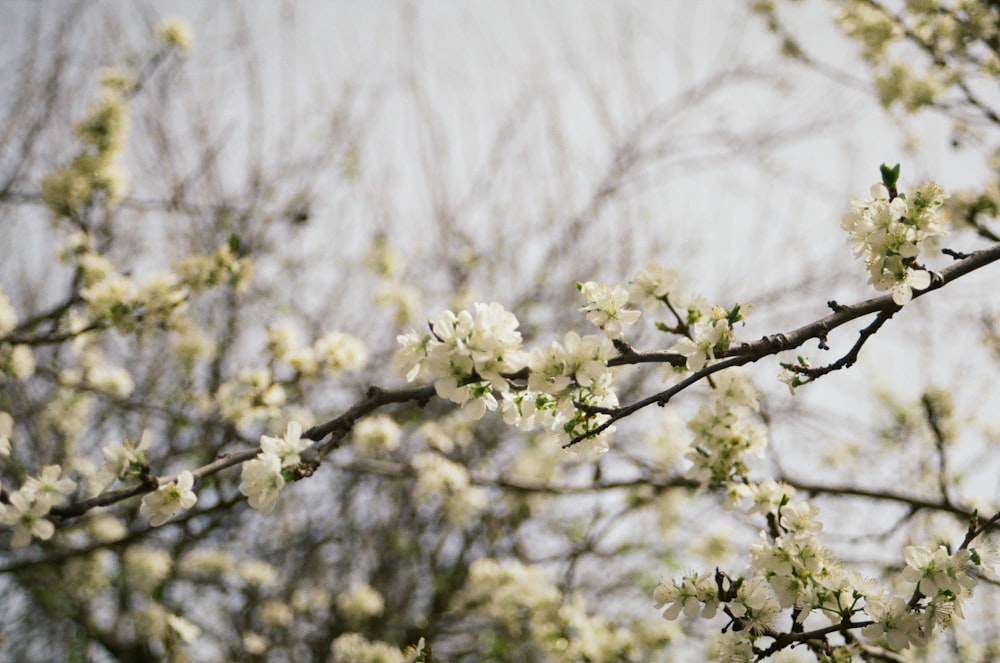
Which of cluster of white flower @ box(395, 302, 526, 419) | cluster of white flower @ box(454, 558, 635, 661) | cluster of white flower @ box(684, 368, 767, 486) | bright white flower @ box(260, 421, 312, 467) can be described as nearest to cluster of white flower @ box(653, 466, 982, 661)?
cluster of white flower @ box(684, 368, 767, 486)

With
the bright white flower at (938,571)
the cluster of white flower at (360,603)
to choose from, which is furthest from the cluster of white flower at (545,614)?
the bright white flower at (938,571)

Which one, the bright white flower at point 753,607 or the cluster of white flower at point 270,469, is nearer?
the cluster of white flower at point 270,469

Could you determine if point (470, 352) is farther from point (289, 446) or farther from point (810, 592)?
point (810, 592)

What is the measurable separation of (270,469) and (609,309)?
898 mm

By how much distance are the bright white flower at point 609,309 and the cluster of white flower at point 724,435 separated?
543 millimetres

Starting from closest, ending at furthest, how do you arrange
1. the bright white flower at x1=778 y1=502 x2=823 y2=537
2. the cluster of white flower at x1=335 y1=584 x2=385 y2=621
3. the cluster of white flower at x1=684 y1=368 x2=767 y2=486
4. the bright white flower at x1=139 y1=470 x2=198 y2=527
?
the bright white flower at x1=139 y1=470 x2=198 y2=527, the bright white flower at x1=778 y1=502 x2=823 y2=537, the cluster of white flower at x1=684 y1=368 x2=767 y2=486, the cluster of white flower at x1=335 y1=584 x2=385 y2=621

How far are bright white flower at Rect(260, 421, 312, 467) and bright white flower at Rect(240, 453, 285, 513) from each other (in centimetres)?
3

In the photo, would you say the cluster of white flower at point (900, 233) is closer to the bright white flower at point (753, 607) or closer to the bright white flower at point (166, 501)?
the bright white flower at point (753, 607)

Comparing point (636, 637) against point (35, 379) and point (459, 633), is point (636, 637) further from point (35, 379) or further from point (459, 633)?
point (35, 379)

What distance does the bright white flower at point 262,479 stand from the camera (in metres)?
1.62

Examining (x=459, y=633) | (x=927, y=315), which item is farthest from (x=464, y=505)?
(x=927, y=315)

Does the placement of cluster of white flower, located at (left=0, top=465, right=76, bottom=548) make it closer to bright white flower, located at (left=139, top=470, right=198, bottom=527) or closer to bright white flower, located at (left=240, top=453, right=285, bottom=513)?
bright white flower, located at (left=139, top=470, right=198, bottom=527)

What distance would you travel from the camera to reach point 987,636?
16.4ft

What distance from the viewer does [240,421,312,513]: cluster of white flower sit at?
1.62 meters
